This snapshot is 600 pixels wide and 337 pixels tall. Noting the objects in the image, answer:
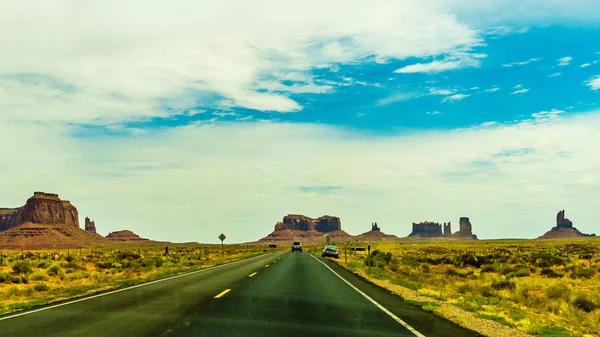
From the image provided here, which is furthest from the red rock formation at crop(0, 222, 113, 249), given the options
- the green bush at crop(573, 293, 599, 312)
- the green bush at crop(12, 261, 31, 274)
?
the green bush at crop(573, 293, 599, 312)

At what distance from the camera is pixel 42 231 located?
15488 centimetres

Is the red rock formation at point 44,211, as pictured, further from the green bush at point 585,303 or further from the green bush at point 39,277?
the green bush at point 585,303

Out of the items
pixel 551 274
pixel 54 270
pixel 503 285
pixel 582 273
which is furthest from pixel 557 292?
pixel 54 270

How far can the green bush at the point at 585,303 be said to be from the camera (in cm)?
1631

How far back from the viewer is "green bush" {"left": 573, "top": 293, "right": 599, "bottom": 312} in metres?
16.3

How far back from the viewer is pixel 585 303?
16.7m

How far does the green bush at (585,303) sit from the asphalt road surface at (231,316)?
22.8 ft

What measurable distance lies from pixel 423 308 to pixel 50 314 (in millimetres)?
9396

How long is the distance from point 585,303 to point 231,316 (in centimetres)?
1336

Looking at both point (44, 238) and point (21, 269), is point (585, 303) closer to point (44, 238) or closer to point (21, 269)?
point (21, 269)

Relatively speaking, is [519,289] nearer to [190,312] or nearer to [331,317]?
[331,317]

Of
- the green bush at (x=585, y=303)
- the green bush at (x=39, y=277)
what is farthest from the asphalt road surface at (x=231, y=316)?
the green bush at (x=39, y=277)

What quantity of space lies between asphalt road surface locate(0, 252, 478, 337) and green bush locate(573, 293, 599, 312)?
22.8 feet

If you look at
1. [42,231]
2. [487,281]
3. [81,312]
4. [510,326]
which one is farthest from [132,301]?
[42,231]
